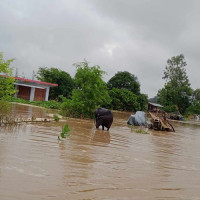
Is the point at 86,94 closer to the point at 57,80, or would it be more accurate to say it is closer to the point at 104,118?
the point at 104,118

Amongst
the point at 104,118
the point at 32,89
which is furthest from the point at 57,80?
the point at 104,118

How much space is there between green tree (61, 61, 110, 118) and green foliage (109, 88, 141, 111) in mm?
22737

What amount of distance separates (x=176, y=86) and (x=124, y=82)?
1030cm

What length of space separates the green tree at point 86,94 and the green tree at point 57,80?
17922 mm

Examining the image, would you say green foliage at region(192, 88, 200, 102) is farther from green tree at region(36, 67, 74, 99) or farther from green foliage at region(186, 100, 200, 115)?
green tree at region(36, 67, 74, 99)

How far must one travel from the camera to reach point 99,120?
39.2ft

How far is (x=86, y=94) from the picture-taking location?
58.3 feet

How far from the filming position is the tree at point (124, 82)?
1836 inches

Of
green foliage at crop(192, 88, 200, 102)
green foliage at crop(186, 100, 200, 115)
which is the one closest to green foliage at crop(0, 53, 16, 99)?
green foliage at crop(186, 100, 200, 115)

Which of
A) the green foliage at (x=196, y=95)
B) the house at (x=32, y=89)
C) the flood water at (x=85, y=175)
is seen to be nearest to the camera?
the flood water at (x=85, y=175)

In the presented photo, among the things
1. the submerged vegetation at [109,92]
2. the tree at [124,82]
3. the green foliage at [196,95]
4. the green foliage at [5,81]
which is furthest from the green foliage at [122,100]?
the green foliage at [5,81]

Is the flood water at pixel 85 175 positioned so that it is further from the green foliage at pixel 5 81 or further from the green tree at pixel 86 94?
the green tree at pixel 86 94

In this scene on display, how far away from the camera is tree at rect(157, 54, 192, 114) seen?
4747 centimetres

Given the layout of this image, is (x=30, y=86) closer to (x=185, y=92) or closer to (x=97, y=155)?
(x=97, y=155)
